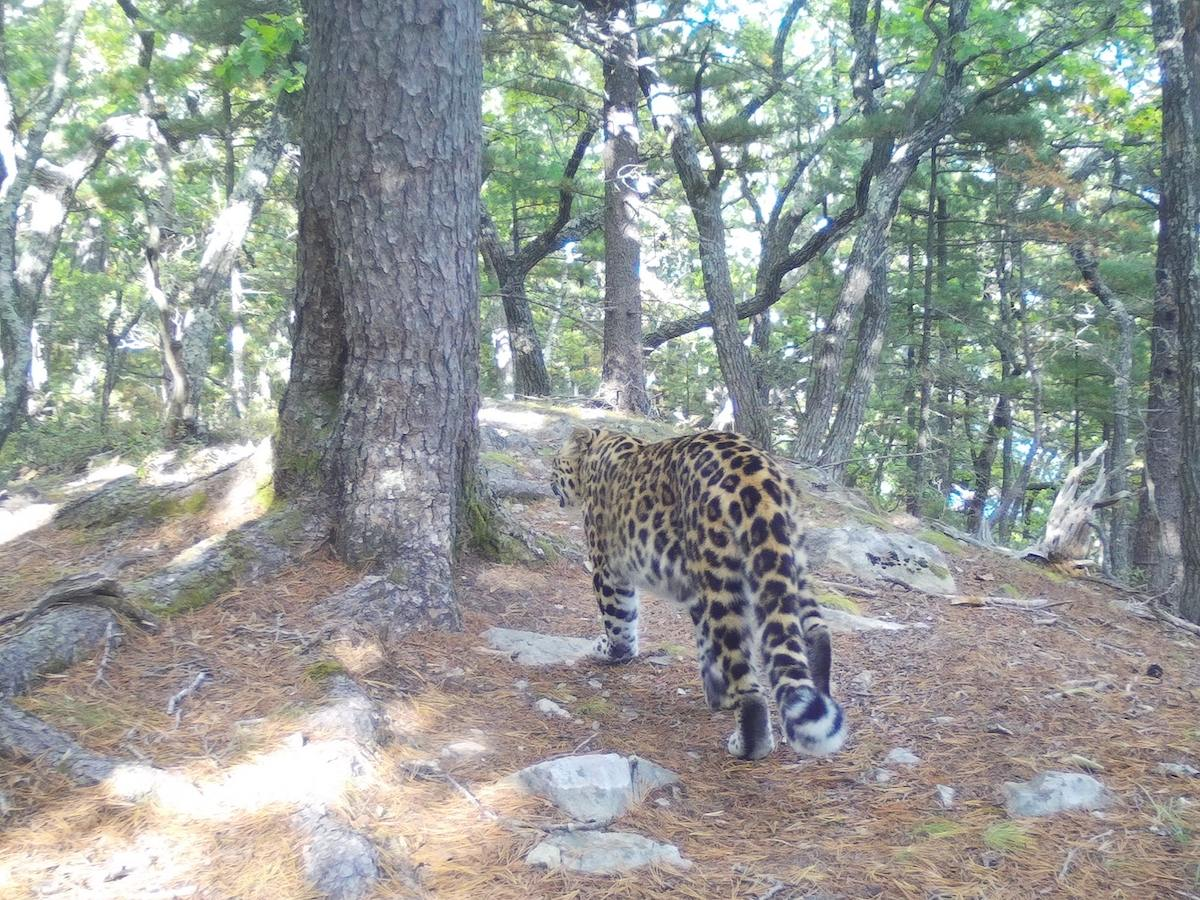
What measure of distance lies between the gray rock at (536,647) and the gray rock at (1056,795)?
288 centimetres

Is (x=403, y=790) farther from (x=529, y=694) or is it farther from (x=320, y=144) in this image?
(x=320, y=144)

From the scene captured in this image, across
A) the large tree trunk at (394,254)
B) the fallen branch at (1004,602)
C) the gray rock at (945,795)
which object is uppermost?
the large tree trunk at (394,254)

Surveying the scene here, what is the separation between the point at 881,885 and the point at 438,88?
5.09 meters

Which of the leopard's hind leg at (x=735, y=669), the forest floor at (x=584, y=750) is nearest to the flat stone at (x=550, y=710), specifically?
the forest floor at (x=584, y=750)

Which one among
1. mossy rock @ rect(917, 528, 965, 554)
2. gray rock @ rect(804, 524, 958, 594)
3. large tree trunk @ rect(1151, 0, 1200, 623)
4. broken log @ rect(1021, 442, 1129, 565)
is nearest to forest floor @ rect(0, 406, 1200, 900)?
gray rock @ rect(804, 524, 958, 594)

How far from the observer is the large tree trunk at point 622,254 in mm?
13633

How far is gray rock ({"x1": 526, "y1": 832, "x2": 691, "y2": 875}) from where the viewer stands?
3252 millimetres

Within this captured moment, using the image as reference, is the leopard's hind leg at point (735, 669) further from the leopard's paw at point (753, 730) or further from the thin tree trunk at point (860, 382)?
the thin tree trunk at point (860, 382)

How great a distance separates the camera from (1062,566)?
35.0ft

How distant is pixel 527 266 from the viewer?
57.3ft

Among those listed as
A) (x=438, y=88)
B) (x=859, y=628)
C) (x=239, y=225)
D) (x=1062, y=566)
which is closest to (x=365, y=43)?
(x=438, y=88)

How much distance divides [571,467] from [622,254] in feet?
24.7

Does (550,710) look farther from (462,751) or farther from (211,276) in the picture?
(211,276)

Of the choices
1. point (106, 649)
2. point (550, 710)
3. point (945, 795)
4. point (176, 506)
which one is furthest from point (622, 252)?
point (945, 795)
